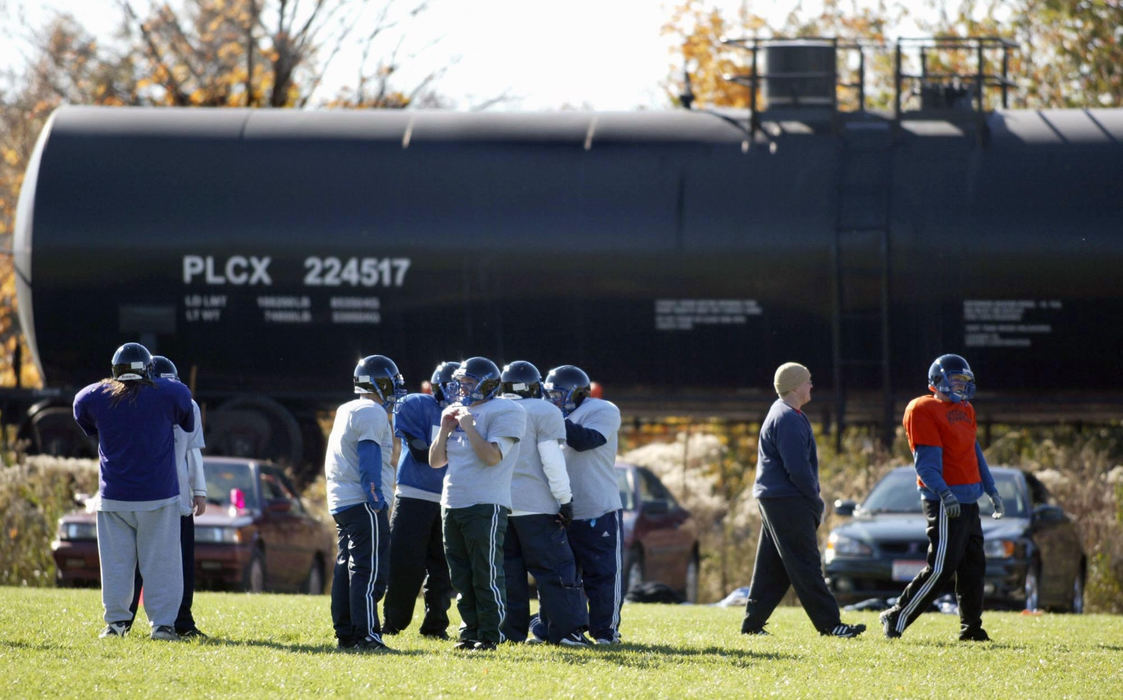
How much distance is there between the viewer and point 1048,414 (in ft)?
64.8

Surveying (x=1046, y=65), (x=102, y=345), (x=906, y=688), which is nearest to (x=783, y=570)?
(x=906, y=688)

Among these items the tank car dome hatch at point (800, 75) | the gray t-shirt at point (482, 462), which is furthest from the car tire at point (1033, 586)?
the gray t-shirt at point (482, 462)

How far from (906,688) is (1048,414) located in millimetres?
11361

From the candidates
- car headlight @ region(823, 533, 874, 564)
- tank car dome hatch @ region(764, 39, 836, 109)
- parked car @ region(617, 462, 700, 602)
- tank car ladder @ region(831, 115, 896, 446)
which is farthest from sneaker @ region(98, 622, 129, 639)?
tank car dome hatch @ region(764, 39, 836, 109)

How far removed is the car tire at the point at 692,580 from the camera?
751 inches

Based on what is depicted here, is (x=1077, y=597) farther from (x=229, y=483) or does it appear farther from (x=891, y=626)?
(x=229, y=483)

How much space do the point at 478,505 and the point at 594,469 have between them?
1203 mm

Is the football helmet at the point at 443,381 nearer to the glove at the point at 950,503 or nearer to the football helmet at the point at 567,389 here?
the football helmet at the point at 567,389

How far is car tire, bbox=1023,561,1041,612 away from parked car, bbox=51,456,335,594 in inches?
283

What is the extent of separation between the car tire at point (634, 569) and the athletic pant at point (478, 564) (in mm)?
6970

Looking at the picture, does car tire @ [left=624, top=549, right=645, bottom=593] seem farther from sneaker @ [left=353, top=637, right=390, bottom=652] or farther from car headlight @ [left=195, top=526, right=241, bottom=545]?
sneaker @ [left=353, top=637, right=390, bottom=652]

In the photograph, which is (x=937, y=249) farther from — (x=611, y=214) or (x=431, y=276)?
(x=431, y=276)

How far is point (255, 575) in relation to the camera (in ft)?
57.7

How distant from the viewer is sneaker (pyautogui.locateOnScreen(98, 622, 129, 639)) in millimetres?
10672
